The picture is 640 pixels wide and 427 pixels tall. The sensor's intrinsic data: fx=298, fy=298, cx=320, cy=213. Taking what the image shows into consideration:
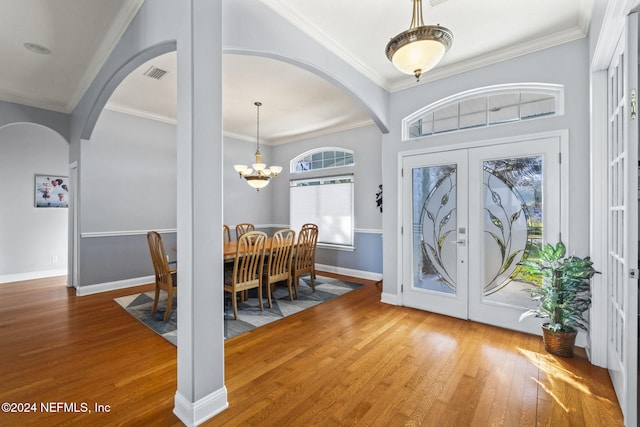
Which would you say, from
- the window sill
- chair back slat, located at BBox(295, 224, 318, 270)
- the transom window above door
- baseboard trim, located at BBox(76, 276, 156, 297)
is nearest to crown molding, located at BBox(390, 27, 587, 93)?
the transom window above door

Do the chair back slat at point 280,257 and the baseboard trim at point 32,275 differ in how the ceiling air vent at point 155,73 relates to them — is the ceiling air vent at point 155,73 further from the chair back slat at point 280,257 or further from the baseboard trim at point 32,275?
the baseboard trim at point 32,275

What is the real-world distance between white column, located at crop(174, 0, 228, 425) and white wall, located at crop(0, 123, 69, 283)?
18.1ft

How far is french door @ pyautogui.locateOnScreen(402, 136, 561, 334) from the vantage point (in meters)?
2.96

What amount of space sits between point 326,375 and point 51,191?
21.5 feet

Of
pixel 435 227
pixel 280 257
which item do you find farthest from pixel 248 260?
pixel 435 227

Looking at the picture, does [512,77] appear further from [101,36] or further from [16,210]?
[16,210]

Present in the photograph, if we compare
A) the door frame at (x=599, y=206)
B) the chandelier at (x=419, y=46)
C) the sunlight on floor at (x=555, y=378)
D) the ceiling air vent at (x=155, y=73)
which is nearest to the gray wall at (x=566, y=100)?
the door frame at (x=599, y=206)

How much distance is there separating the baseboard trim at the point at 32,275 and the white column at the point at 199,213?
18.8 feet

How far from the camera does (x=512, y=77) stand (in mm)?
3076

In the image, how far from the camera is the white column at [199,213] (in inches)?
69.9

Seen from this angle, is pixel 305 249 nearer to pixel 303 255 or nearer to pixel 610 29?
pixel 303 255

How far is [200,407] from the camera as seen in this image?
1792 mm

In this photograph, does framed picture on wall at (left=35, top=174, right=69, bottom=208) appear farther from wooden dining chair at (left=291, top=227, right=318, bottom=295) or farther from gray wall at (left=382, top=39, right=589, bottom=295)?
gray wall at (left=382, top=39, right=589, bottom=295)

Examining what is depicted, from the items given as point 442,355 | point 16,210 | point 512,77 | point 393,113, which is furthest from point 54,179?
point 512,77
